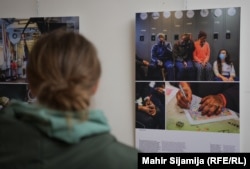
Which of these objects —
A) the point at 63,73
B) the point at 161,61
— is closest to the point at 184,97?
the point at 161,61

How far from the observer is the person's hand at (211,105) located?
154cm

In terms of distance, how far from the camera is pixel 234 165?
103 cm

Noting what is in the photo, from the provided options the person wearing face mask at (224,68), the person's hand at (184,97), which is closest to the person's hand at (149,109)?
the person's hand at (184,97)

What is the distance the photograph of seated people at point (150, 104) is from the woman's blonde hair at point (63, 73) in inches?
38.9

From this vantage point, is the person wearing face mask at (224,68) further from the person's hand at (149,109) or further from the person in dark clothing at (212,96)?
the person's hand at (149,109)

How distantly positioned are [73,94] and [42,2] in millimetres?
1365

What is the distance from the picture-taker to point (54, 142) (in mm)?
620

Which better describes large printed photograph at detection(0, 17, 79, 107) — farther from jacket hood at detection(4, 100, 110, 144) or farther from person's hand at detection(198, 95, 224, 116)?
jacket hood at detection(4, 100, 110, 144)

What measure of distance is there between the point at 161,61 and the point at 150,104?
0.27 meters

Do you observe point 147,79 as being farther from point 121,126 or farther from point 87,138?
point 87,138

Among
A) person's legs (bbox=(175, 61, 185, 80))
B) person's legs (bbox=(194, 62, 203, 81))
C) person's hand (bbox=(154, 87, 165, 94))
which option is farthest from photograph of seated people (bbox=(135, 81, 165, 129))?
person's legs (bbox=(194, 62, 203, 81))

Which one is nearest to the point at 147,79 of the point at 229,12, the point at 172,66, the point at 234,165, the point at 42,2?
the point at 172,66

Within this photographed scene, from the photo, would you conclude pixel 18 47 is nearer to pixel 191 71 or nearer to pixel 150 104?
pixel 150 104

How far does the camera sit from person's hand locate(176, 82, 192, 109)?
62.4 inches
